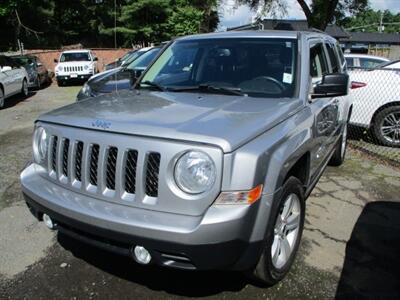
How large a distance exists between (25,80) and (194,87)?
12.7 m

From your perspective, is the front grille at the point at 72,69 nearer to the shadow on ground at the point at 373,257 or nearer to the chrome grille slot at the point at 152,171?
the shadow on ground at the point at 373,257

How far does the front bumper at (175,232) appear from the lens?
7.99ft

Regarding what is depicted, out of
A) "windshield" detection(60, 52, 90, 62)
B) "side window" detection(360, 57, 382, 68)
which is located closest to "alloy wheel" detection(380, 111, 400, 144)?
"side window" detection(360, 57, 382, 68)

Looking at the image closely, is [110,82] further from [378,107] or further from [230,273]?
[230,273]

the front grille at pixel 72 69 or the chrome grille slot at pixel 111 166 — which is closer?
the chrome grille slot at pixel 111 166

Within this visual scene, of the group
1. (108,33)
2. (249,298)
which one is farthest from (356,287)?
(108,33)

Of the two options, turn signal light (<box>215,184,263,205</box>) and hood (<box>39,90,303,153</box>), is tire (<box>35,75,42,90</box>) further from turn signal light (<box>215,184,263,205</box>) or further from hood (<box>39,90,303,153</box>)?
turn signal light (<box>215,184,263,205</box>)

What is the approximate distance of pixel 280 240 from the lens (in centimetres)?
325

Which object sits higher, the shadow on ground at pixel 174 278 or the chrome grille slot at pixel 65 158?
the chrome grille slot at pixel 65 158

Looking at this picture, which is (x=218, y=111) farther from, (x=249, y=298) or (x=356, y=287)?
(x=356, y=287)

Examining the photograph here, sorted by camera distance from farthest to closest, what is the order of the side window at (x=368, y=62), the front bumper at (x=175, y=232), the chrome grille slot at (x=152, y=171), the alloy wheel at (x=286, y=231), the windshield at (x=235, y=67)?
the side window at (x=368, y=62) < the windshield at (x=235, y=67) < the alloy wheel at (x=286, y=231) < the chrome grille slot at (x=152, y=171) < the front bumper at (x=175, y=232)

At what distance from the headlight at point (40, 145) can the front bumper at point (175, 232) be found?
63 centimetres

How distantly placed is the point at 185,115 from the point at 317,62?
6.56 ft

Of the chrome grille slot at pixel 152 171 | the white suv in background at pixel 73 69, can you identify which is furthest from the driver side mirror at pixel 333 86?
the white suv in background at pixel 73 69
